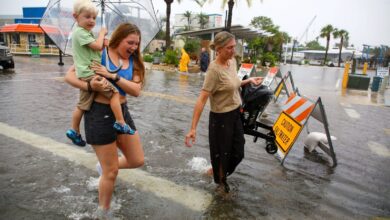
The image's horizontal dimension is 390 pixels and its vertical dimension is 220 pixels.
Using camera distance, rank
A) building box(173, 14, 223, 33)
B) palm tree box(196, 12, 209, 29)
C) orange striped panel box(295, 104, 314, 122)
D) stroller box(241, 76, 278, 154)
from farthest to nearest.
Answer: palm tree box(196, 12, 209, 29) < building box(173, 14, 223, 33) < orange striped panel box(295, 104, 314, 122) < stroller box(241, 76, 278, 154)

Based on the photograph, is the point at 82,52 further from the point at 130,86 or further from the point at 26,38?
the point at 26,38

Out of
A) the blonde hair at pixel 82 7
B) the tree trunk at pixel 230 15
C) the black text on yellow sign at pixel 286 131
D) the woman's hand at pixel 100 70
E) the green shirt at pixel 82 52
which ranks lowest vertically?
the black text on yellow sign at pixel 286 131

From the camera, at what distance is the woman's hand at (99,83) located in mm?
2336

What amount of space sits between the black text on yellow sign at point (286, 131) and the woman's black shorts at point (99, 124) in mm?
2938

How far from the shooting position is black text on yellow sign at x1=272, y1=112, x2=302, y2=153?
4609 mm

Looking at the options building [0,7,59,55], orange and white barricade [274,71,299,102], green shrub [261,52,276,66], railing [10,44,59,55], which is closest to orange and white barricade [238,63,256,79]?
orange and white barricade [274,71,299,102]

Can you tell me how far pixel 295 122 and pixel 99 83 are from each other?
10.8ft

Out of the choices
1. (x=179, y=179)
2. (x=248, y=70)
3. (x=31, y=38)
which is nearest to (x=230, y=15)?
(x=248, y=70)

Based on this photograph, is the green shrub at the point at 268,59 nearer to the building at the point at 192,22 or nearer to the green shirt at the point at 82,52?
the building at the point at 192,22

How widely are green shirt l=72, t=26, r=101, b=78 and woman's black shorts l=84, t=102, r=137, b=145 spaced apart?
27 centimetres

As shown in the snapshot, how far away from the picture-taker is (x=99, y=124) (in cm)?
250

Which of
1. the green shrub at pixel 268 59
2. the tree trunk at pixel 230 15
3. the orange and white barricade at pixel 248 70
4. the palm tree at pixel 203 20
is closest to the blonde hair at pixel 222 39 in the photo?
the orange and white barricade at pixel 248 70

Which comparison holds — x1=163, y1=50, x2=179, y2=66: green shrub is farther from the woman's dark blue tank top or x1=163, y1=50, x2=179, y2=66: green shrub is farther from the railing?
the woman's dark blue tank top

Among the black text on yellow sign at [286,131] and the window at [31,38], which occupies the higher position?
the window at [31,38]
